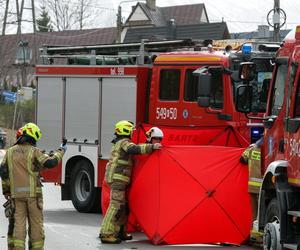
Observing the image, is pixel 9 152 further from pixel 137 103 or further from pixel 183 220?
pixel 137 103

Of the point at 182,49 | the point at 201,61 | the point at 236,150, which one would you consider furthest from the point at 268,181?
the point at 182,49

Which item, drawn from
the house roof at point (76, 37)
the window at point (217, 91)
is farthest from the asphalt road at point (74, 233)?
the house roof at point (76, 37)

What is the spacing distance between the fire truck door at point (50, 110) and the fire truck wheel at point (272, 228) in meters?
6.58

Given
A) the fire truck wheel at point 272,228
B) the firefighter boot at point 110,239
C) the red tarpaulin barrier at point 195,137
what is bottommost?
the firefighter boot at point 110,239

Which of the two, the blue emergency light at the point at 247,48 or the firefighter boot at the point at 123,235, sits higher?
the blue emergency light at the point at 247,48

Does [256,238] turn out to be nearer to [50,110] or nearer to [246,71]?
[246,71]

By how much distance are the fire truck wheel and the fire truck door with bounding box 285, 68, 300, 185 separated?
0.64 meters

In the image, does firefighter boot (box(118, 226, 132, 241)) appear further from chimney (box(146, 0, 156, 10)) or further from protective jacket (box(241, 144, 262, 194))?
→ chimney (box(146, 0, 156, 10))

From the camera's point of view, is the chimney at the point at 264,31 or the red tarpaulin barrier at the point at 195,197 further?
the chimney at the point at 264,31

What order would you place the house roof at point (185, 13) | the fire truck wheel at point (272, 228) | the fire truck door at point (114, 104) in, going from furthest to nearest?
the house roof at point (185, 13) < the fire truck door at point (114, 104) < the fire truck wheel at point (272, 228)

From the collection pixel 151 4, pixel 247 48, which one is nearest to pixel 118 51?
pixel 247 48

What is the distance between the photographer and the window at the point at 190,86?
1233 cm

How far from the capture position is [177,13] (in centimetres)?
7344

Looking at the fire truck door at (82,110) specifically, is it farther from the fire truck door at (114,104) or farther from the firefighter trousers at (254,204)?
the firefighter trousers at (254,204)
